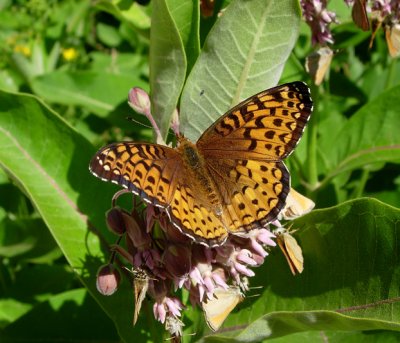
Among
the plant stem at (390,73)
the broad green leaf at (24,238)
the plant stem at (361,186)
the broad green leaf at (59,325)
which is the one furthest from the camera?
the plant stem at (390,73)

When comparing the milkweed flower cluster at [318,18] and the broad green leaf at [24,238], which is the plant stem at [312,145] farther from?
the broad green leaf at [24,238]

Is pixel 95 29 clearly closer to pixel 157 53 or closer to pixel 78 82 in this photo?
pixel 78 82

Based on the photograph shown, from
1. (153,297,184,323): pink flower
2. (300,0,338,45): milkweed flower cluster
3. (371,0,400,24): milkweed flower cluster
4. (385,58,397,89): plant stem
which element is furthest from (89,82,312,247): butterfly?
(385,58,397,89): plant stem

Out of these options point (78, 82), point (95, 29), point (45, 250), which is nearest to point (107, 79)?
point (78, 82)

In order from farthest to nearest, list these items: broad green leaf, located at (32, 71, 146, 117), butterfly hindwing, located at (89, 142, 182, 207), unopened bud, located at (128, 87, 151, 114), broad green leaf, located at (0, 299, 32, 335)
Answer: broad green leaf, located at (32, 71, 146, 117)
broad green leaf, located at (0, 299, 32, 335)
unopened bud, located at (128, 87, 151, 114)
butterfly hindwing, located at (89, 142, 182, 207)

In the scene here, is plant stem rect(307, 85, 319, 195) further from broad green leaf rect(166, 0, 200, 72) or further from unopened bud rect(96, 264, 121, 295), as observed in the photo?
unopened bud rect(96, 264, 121, 295)

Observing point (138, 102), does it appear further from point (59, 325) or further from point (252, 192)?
point (59, 325)

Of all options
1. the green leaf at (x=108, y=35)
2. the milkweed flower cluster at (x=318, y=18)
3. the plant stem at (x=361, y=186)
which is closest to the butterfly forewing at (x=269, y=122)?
the milkweed flower cluster at (x=318, y=18)
